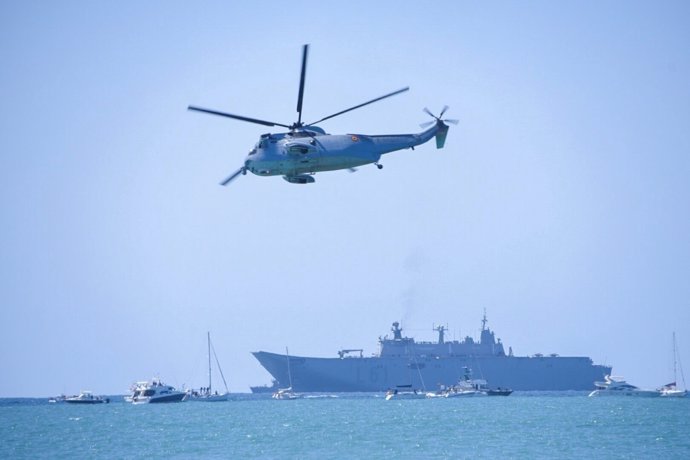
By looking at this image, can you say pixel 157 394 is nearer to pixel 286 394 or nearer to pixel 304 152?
pixel 286 394

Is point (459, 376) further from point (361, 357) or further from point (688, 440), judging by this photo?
point (688, 440)

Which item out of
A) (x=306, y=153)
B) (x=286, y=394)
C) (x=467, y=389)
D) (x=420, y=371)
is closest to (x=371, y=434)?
(x=306, y=153)

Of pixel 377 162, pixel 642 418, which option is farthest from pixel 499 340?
pixel 377 162

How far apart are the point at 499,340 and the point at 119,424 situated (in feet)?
213

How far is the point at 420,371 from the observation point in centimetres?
12219

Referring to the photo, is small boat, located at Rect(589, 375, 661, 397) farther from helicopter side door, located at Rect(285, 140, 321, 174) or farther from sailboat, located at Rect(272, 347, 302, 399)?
helicopter side door, located at Rect(285, 140, 321, 174)

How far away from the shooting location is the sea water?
48156 mm

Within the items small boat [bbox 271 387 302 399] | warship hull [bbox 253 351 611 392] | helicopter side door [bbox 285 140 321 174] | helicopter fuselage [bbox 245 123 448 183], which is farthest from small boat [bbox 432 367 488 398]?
helicopter side door [bbox 285 140 321 174]

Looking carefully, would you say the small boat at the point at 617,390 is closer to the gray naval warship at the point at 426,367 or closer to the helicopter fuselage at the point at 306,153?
the gray naval warship at the point at 426,367

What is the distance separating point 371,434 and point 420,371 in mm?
65320

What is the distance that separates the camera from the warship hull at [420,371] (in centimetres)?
11944

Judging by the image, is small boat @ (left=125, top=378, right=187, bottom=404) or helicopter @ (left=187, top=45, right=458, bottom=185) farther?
small boat @ (left=125, top=378, right=187, bottom=404)

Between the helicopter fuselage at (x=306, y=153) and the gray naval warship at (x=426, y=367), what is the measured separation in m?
86.0

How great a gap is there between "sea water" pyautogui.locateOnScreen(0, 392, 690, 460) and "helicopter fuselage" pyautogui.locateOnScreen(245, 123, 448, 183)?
16853 mm
